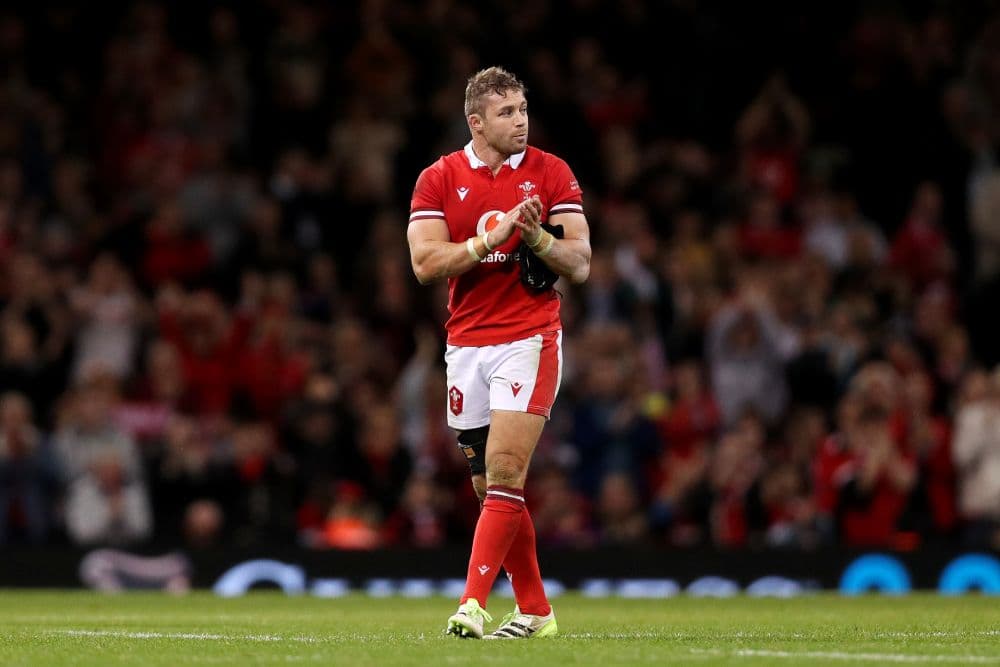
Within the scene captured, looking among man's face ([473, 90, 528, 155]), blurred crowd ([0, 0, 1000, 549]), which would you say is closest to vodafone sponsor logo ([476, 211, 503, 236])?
man's face ([473, 90, 528, 155])

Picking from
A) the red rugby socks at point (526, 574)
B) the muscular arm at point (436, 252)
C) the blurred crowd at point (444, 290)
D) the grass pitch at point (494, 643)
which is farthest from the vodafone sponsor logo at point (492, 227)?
the blurred crowd at point (444, 290)

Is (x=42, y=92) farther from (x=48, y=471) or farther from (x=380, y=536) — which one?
(x=380, y=536)

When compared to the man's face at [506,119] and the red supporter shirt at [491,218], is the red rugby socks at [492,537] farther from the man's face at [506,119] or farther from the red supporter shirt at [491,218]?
the man's face at [506,119]

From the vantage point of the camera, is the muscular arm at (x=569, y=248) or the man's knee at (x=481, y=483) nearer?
the muscular arm at (x=569, y=248)

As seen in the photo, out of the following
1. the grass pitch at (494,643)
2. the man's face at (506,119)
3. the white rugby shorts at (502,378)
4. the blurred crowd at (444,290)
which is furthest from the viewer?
the blurred crowd at (444,290)

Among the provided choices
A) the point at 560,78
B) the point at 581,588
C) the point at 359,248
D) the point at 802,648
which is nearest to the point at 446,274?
the point at 802,648

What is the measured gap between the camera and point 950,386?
1794 cm

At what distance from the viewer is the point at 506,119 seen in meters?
8.75

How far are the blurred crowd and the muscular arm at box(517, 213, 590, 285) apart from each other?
7683mm

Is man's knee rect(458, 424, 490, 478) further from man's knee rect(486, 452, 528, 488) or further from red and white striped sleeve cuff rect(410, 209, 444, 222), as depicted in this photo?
red and white striped sleeve cuff rect(410, 209, 444, 222)

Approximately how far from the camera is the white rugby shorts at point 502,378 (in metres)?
8.59

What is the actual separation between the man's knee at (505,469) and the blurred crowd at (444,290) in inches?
301

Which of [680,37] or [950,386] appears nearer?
[950,386]

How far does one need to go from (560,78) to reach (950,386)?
615 centimetres
